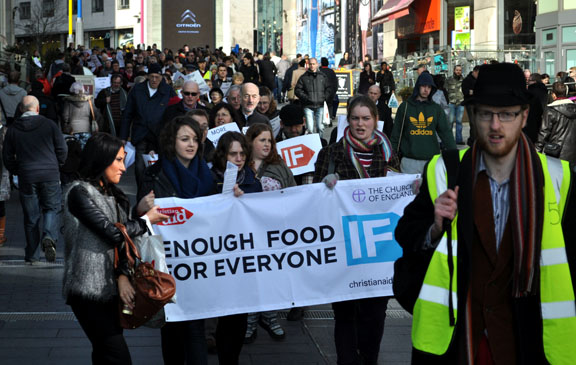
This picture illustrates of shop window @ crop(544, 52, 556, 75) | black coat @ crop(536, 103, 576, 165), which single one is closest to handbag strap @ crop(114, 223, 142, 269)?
black coat @ crop(536, 103, 576, 165)

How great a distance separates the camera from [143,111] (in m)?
11.5

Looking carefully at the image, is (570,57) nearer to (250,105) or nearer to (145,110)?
(145,110)

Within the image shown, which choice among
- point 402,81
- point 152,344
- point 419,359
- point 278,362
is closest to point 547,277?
point 419,359

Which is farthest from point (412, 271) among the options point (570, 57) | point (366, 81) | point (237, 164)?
point (570, 57)

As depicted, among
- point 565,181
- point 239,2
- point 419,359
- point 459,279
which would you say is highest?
point 239,2

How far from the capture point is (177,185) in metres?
5.64

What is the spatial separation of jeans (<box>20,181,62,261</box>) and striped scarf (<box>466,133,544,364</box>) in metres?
7.50

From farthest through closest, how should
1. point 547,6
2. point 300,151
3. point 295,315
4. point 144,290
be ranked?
point 547,6 < point 300,151 < point 295,315 < point 144,290

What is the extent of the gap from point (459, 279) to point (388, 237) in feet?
10.8

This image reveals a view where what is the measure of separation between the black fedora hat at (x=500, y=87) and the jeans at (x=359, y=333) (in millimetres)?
2701

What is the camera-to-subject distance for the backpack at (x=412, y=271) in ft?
10.9

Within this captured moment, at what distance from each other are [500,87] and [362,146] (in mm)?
2917

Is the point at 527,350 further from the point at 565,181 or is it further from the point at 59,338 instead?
the point at 59,338

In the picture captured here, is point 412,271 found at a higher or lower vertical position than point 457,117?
lower
